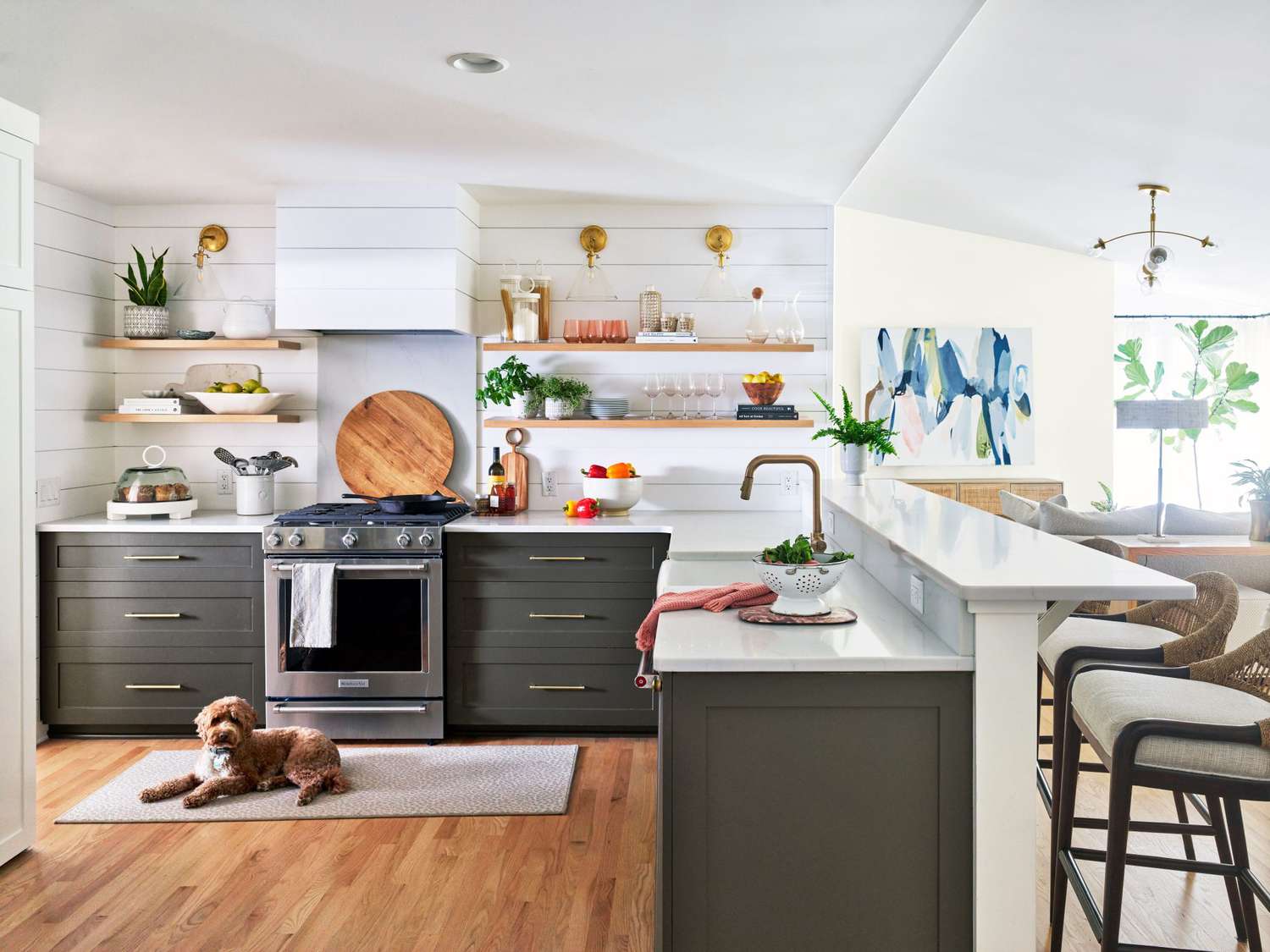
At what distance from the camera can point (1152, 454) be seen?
8.77 meters

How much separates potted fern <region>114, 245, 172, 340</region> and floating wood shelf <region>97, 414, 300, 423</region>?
36 centimetres

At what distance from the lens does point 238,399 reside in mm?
4578

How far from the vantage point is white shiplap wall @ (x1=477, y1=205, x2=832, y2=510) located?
188 inches

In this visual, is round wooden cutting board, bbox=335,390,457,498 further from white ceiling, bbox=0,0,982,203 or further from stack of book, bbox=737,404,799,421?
stack of book, bbox=737,404,799,421

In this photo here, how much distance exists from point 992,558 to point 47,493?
395 centimetres

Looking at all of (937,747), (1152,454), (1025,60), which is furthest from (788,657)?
(1152,454)

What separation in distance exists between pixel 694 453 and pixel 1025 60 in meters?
2.19

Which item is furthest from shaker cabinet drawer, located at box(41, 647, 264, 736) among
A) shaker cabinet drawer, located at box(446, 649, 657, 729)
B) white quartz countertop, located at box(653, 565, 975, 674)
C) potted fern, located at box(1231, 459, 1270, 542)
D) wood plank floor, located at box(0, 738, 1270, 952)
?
potted fern, located at box(1231, 459, 1270, 542)

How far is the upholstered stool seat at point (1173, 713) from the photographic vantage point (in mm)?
1902

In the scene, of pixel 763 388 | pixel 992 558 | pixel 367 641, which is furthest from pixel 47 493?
pixel 992 558

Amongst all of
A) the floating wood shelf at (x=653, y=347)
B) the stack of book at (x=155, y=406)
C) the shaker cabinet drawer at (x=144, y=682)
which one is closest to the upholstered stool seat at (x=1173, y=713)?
the floating wood shelf at (x=653, y=347)

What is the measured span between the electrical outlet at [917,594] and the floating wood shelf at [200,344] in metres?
3.19

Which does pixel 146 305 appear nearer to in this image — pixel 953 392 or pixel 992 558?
pixel 992 558

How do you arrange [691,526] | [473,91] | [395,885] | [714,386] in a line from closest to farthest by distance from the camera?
A: [395,885]
[473,91]
[691,526]
[714,386]
